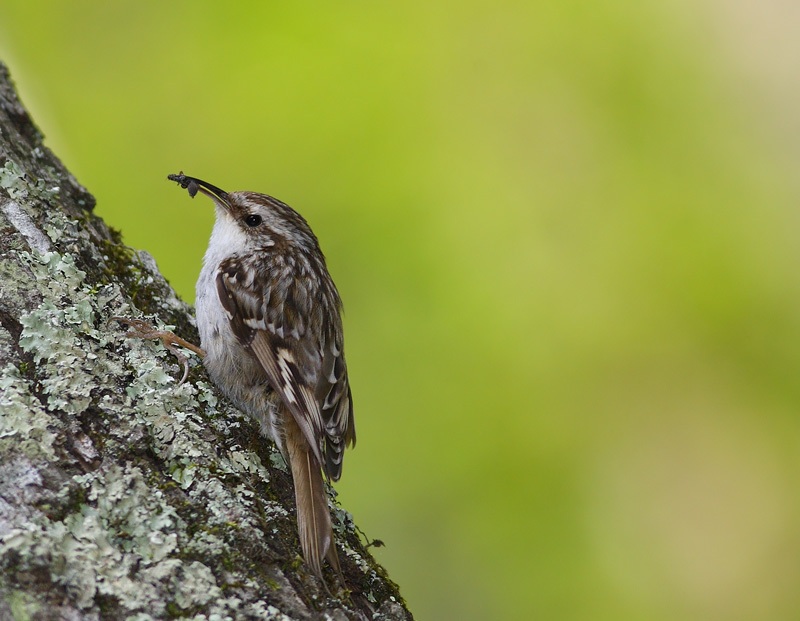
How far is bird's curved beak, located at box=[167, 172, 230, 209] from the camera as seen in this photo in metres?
2.71

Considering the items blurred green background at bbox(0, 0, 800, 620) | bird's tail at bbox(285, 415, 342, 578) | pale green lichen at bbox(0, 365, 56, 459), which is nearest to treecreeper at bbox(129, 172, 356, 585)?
bird's tail at bbox(285, 415, 342, 578)

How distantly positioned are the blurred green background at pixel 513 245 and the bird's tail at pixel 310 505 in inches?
88.0

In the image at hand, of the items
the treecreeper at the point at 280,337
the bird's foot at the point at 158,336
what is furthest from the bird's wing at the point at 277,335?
the bird's foot at the point at 158,336

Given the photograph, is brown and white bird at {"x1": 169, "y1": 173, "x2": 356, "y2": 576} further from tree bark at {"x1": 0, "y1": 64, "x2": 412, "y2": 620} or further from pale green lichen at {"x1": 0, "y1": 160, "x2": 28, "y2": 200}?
pale green lichen at {"x1": 0, "y1": 160, "x2": 28, "y2": 200}

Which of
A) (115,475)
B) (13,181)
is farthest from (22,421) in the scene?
(13,181)

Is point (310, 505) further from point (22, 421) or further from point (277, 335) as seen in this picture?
point (277, 335)

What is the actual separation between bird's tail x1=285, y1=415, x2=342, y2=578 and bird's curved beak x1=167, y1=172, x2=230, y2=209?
99 cm

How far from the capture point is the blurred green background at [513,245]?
14.1ft

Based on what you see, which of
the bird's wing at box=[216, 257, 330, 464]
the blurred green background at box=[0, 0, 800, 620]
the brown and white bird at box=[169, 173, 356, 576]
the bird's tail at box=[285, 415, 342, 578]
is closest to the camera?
the bird's tail at box=[285, 415, 342, 578]

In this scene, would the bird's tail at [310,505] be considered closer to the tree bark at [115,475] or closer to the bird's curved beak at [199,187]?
the tree bark at [115,475]

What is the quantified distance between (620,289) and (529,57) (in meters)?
1.49

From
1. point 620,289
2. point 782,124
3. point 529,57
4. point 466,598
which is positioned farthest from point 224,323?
point 782,124

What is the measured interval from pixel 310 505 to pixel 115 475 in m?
0.42

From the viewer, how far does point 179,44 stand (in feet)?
15.4
